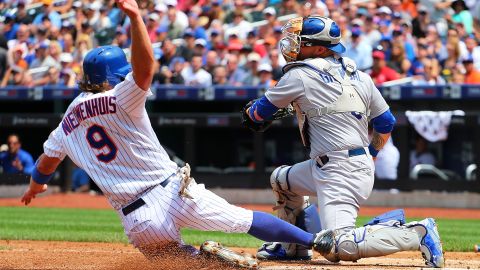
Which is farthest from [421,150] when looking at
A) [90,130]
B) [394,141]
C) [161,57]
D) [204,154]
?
[90,130]

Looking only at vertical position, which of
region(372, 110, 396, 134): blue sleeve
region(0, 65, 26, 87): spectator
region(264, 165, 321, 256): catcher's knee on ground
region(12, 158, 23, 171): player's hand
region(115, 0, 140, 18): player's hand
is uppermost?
region(115, 0, 140, 18): player's hand

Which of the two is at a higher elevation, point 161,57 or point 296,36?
point 296,36

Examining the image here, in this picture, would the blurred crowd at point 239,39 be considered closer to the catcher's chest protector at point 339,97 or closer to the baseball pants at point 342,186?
the catcher's chest protector at point 339,97

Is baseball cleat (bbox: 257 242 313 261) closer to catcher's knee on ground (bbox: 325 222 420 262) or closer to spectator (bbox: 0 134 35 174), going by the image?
catcher's knee on ground (bbox: 325 222 420 262)

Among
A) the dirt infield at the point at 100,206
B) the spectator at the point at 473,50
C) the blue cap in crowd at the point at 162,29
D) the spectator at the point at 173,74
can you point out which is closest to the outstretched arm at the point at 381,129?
the dirt infield at the point at 100,206

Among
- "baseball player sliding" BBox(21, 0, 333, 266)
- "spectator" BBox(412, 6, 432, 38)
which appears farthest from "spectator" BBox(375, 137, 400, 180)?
"baseball player sliding" BBox(21, 0, 333, 266)

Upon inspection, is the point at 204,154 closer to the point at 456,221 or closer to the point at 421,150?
the point at 421,150
